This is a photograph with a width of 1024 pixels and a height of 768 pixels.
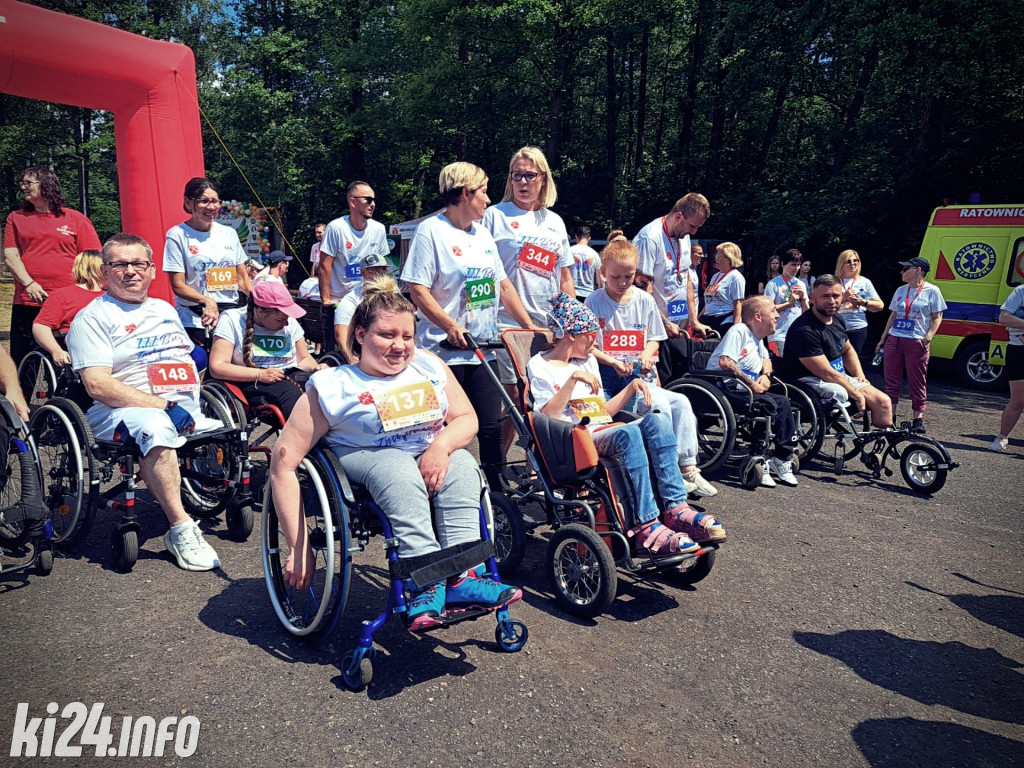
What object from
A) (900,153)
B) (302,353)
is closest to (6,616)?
(302,353)

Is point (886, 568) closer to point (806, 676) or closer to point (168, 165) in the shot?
point (806, 676)

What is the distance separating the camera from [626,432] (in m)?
3.69

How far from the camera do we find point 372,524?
3074 mm

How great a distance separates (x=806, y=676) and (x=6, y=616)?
3.31 m

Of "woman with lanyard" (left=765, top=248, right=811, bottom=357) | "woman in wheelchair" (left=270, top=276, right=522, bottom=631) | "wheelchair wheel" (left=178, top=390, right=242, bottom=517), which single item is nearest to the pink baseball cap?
"wheelchair wheel" (left=178, top=390, right=242, bottom=517)

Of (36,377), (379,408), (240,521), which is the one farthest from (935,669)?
(36,377)

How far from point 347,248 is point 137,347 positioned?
2937mm

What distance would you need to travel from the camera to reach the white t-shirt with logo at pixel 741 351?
6.01m

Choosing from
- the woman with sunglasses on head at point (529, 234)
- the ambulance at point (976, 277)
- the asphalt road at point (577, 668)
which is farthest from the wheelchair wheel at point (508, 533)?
the ambulance at point (976, 277)

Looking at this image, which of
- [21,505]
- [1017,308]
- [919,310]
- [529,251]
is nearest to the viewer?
[21,505]

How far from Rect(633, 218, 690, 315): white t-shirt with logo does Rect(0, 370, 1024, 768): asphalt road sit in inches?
96.1

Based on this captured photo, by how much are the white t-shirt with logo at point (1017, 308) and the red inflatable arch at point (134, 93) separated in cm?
803

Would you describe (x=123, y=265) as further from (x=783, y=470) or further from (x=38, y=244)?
(x=783, y=470)

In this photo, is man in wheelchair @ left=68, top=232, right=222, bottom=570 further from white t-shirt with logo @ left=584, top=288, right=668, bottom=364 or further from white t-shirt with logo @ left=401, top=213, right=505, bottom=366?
white t-shirt with logo @ left=584, top=288, right=668, bottom=364
